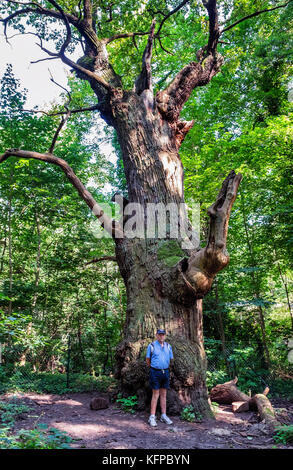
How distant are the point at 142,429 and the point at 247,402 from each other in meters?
2.79

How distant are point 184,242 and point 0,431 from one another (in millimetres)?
3852

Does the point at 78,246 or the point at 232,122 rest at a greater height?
the point at 232,122

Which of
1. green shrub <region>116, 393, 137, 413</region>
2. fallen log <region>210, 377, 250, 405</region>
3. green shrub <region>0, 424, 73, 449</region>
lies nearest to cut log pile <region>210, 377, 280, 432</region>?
fallen log <region>210, 377, 250, 405</region>

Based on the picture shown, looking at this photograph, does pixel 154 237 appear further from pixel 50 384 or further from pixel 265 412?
pixel 50 384

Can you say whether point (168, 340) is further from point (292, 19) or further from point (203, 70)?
point (292, 19)

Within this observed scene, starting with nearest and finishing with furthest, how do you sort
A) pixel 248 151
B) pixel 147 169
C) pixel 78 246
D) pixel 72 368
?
pixel 147 169 < pixel 248 151 < pixel 78 246 < pixel 72 368

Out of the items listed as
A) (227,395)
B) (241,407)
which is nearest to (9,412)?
(241,407)

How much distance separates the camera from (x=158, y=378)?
166 inches

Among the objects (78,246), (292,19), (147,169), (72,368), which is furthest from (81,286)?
(292,19)

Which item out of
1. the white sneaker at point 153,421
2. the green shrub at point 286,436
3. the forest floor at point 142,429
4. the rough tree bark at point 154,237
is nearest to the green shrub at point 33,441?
the forest floor at point 142,429

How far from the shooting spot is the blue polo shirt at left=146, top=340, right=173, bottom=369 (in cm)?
423

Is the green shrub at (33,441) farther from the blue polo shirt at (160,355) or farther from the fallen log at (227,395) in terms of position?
the fallen log at (227,395)

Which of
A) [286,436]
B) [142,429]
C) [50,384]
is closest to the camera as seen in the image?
[286,436]

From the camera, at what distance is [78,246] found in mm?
9703
